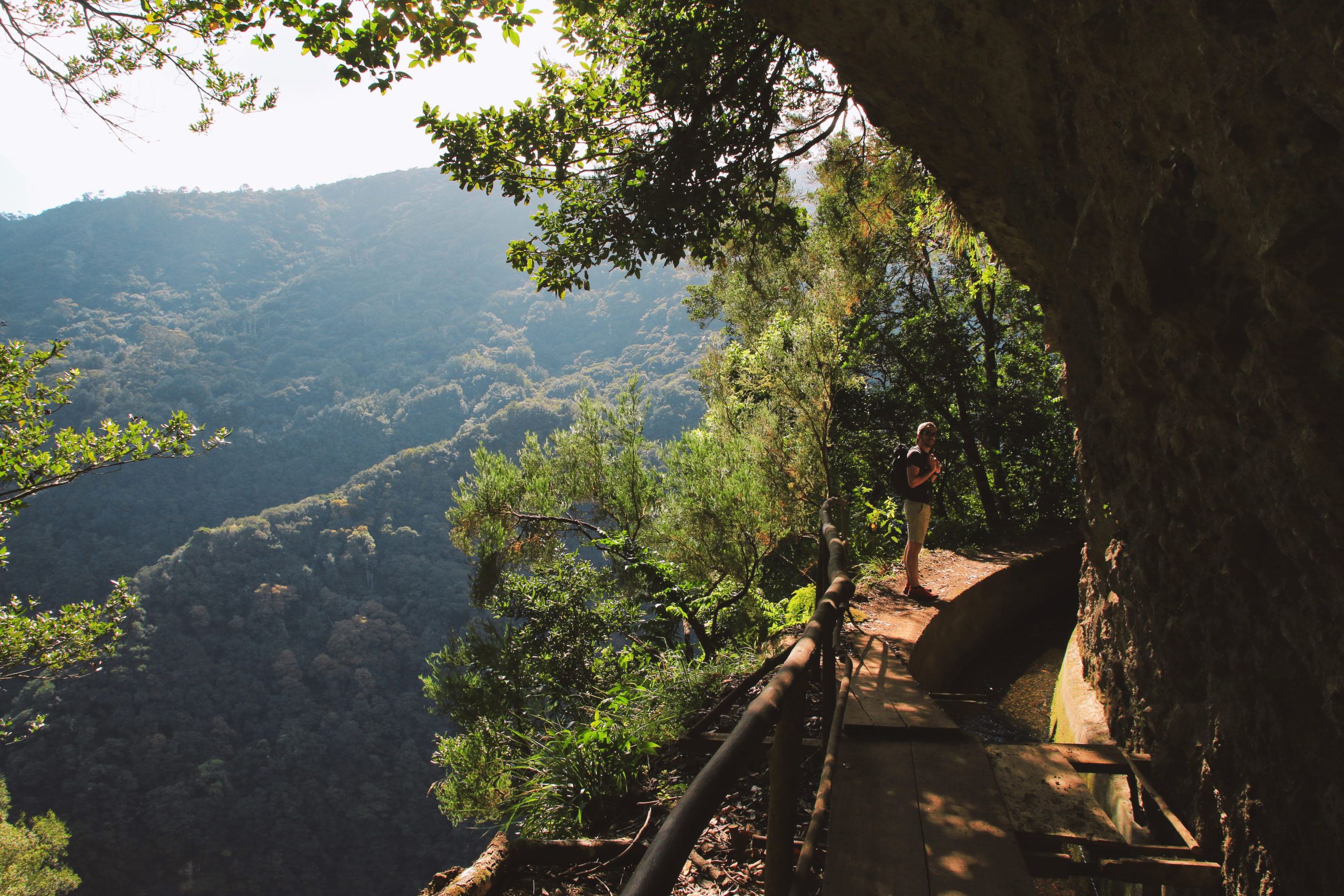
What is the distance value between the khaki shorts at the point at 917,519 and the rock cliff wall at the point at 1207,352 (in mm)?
2132

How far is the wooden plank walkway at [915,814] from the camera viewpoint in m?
1.85

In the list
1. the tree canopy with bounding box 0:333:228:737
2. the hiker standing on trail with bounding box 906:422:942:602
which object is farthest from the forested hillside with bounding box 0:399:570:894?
the hiker standing on trail with bounding box 906:422:942:602

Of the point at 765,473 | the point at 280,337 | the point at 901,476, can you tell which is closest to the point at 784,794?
the point at 901,476

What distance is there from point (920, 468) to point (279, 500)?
8719 centimetres

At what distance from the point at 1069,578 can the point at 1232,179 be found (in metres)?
7.62

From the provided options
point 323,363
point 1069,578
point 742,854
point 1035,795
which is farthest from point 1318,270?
point 323,363

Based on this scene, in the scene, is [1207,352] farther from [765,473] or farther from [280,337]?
[280,337]

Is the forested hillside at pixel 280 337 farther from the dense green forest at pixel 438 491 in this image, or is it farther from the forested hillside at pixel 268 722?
the forested hillside at pixel 268 722

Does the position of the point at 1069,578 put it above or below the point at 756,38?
below

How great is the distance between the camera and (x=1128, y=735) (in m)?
2.99

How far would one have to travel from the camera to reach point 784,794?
1410 millimetres

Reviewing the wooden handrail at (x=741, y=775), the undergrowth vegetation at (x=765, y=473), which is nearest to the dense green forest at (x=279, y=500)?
the undergrowth vegetation at (x=765, y=473)

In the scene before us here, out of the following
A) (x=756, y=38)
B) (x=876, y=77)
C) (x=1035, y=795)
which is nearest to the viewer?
(x=1035, y=795)

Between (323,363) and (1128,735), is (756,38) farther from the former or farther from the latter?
(323,363)
